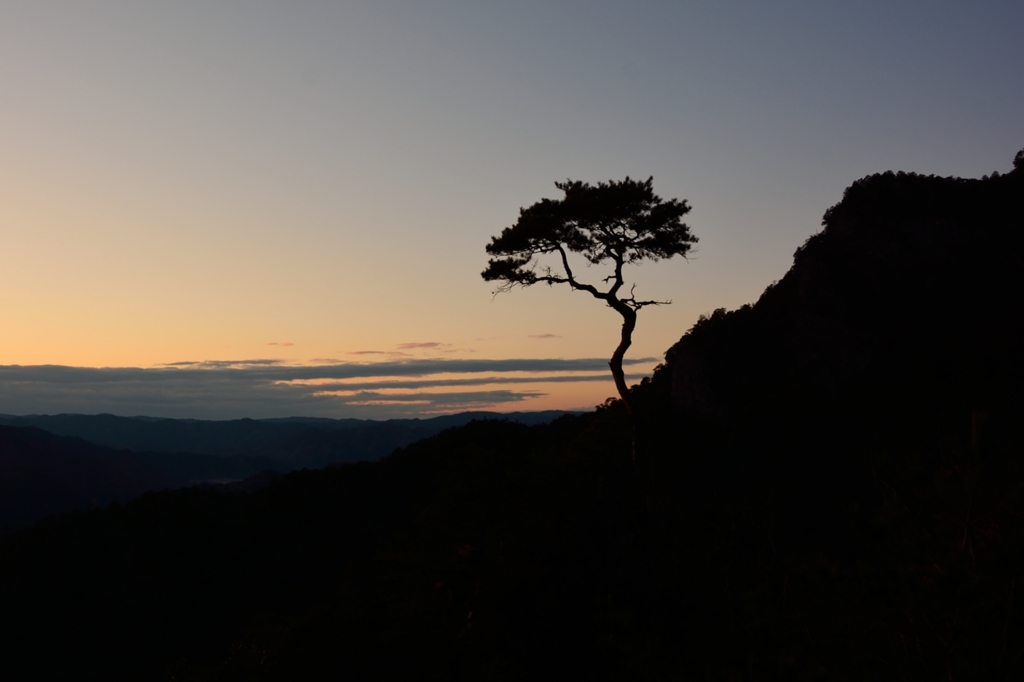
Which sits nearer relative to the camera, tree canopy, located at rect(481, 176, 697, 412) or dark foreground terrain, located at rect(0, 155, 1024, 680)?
dark foreground terrain, located at rect(0, 155, 1024, 680)

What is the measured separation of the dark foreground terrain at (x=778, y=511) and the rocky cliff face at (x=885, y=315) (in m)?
0.12

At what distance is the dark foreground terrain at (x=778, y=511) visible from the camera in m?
11.6

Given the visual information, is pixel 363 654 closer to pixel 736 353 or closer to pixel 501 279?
pixel 501 279

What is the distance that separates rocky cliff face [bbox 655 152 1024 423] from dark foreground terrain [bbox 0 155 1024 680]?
4.9 inches

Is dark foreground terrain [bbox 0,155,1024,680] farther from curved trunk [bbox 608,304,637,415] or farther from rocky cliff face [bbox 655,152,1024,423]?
curved trunk [bbox 608,304,637,415]

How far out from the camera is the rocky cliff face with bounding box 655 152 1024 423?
38750 mm

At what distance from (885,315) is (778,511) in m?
14.9

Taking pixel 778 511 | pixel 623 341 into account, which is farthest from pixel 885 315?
pixel 623 341

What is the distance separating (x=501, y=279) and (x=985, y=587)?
22.7 meters

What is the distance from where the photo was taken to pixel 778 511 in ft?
111

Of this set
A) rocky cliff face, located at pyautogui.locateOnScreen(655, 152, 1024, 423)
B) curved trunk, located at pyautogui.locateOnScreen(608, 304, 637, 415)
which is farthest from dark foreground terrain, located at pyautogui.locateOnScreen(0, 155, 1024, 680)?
curved trunk, located at pyautogui.locateOnScreen(608, 304, 637, 415)

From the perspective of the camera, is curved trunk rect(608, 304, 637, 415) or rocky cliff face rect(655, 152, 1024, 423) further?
rocky cliff face rect(655, 152, 1024, 423)

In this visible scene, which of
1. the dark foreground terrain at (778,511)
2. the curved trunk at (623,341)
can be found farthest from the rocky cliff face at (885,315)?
the curved trunk at (623,341)

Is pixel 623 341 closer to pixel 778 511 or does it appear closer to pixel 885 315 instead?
pixel 778 511
